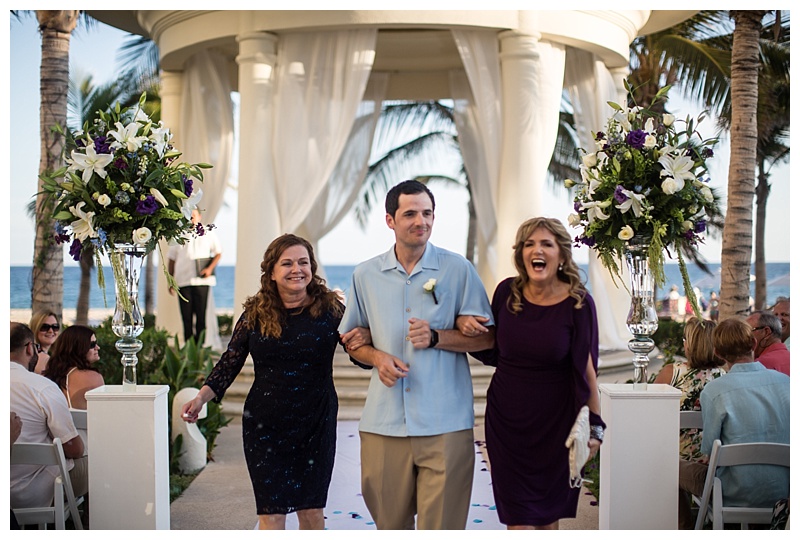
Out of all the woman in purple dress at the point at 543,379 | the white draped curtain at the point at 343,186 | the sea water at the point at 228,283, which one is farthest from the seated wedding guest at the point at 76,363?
the sea water at the point at 228,283

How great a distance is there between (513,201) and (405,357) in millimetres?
6047

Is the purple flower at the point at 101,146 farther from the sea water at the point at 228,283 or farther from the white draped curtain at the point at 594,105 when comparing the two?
the sea water at the point at 228,283

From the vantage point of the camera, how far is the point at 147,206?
4.61 m

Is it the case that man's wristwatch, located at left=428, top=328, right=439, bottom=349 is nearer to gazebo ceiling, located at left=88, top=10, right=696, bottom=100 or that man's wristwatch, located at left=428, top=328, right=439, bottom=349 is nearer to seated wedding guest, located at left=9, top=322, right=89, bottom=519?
seated wedding guest, located at left=9, top=322, right=89, bottom=519

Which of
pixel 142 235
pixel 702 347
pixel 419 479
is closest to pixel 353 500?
pixel 419 479

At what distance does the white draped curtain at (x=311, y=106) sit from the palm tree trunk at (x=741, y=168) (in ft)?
12.8

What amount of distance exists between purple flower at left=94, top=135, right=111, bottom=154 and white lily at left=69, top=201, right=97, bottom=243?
280 mm

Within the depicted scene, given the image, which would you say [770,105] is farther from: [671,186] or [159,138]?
[159,138]

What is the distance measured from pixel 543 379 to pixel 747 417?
137 centimetres

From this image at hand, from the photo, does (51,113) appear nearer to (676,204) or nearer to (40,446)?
(40,446)

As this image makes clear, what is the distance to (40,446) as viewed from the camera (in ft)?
15.0

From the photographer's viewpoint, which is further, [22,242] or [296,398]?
[22,242]

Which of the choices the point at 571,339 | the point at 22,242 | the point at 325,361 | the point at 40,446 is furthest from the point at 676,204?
the point at 22,242

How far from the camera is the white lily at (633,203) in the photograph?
4465mm
